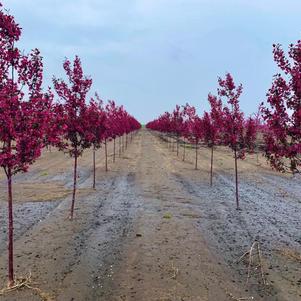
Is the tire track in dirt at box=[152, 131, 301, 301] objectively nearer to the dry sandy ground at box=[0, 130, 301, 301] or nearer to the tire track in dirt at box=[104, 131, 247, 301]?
the dry sandy ground at box=[0, 130, 301, 301]

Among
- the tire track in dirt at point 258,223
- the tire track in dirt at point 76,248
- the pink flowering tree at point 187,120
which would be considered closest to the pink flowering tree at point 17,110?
the tire track in dirt at point 76,248

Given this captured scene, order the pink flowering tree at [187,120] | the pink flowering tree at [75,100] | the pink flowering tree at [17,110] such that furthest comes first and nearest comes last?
the pink flowering tree at [187,120] < the pink flowering tree at [75,100] < the pink flowering tree at [17,110]

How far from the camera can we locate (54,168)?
39.9 metres

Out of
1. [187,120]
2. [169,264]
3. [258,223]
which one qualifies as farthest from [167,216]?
[187,120]

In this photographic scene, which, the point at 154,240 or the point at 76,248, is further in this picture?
the point at 154,240

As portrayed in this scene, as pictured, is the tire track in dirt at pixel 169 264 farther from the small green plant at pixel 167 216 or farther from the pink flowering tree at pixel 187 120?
the pink flowering tree at pixel 187 120

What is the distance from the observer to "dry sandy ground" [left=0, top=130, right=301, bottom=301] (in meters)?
10.8

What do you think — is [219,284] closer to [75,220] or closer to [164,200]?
[75,220]

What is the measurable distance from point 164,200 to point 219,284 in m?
12.2

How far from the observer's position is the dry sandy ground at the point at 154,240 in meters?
10.8

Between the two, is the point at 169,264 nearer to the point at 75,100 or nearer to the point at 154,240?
the point at 154,240

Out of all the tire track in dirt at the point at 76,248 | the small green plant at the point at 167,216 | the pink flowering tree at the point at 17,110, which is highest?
the pink flowering tree at the point at 17,110

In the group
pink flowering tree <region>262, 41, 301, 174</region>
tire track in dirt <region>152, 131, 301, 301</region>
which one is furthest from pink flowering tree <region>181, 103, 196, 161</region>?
pink flowering tree <region>262, 41, 301, 174</region>

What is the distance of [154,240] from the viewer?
1504 centimetres
